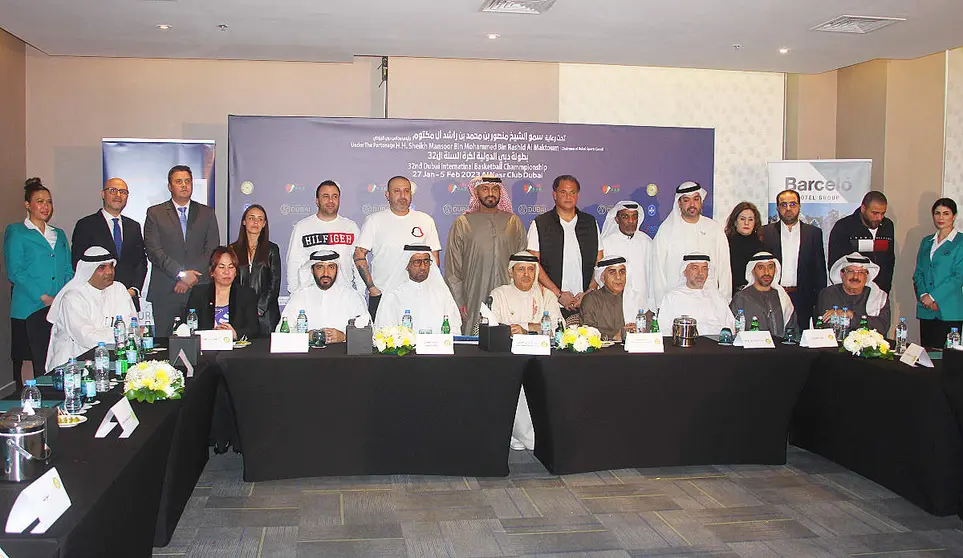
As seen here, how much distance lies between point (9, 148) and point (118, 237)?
54.0 inches

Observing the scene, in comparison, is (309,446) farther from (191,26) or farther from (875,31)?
(875,31)

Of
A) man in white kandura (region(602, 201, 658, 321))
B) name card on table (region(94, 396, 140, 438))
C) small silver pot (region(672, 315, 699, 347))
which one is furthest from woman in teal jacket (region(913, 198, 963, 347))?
name card on table (region(94, 396, 140, 438))

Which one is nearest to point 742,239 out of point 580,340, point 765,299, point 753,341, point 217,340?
point 765,299

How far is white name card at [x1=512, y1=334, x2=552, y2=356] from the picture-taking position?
4.69 metres

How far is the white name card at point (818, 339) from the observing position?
5.13 metres

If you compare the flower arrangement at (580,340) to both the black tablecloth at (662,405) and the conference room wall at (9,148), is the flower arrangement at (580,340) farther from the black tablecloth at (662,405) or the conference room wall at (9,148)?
the conference room wall at (9,148)

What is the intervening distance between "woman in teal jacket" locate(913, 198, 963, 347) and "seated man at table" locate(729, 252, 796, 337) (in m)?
1.27

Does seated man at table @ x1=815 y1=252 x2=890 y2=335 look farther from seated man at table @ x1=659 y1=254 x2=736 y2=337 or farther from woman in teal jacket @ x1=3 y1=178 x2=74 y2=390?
woman in teal jacket @ x1=3 y1=178 x2=74 y2=390

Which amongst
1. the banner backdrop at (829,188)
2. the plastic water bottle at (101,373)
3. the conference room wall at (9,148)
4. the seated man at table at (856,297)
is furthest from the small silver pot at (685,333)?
the conference room wall at (9,148)

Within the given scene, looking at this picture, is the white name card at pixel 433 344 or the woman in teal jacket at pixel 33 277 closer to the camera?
the white name card at pixel 433 344

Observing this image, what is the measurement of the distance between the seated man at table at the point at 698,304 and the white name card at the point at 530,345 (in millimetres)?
2193

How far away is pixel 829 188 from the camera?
7906 mm

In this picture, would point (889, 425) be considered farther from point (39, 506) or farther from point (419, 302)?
point (39, 506)

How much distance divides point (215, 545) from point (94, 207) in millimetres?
5043
